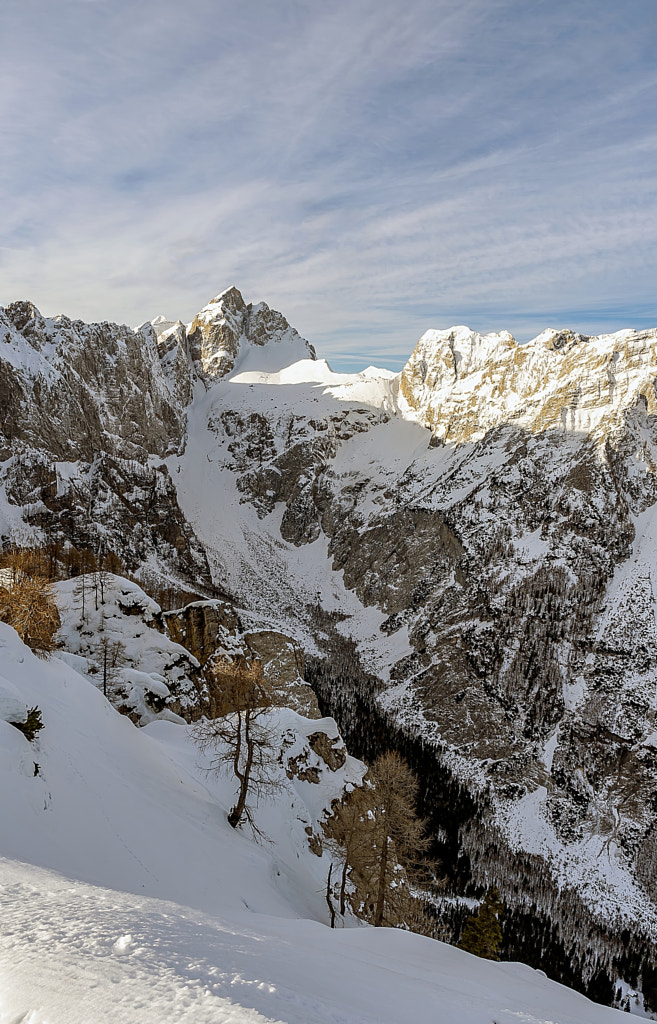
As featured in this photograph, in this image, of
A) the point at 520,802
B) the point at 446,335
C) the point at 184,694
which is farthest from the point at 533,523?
the point at 184,694

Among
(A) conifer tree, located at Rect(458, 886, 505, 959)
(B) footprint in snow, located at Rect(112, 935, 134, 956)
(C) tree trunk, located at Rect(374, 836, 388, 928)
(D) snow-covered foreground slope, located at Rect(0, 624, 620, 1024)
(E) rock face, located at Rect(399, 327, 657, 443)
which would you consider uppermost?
(E) rock face, located at Rect(399, 327, 657, 443)

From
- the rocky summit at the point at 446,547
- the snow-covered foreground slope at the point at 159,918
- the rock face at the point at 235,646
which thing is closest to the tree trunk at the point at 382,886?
the snow-covered foreground slope at the point at 159,918

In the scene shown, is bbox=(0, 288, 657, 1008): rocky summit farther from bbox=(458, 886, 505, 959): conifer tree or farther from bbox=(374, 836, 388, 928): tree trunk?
bbox=(458, 886, 505, 959): conifer tree

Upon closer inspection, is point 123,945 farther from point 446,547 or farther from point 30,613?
point 446,547

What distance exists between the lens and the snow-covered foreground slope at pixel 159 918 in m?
4.62

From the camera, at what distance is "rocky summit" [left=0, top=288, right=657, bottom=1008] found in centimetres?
6994

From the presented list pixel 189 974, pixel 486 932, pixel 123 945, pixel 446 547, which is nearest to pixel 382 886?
pixel 486 932

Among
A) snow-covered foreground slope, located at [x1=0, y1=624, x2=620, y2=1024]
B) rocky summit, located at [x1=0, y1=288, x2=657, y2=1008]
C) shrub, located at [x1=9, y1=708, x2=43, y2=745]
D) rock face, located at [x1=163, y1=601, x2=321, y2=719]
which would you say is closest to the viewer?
snow-covered foreground slope, located at [x1=0, y1=624, x2=620, y2=1024]

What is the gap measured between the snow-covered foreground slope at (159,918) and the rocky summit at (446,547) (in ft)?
65.0

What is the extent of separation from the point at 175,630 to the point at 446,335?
467 ft

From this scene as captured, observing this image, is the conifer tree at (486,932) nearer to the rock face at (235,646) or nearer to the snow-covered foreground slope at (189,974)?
the rock face at (235,646)

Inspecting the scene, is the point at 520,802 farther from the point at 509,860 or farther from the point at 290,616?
the point at 290,616

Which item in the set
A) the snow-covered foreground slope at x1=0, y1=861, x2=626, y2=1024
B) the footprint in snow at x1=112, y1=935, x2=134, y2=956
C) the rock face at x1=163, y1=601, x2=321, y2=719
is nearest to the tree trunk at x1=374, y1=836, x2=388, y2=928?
the snow-covered foreground slope at x1=0, y1=861, x2=626, y2=1024

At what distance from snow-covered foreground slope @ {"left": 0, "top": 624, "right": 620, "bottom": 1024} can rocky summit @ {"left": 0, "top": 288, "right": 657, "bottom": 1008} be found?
19800 mm
